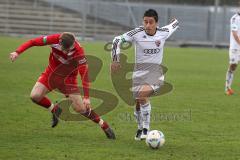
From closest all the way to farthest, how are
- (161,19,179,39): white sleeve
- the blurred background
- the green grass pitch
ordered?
the green grass pitch < (161,19,179,39): white sleeve < the blurred background

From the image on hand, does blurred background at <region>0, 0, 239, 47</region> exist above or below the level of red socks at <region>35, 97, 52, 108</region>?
below

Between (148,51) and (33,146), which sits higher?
(148,51)

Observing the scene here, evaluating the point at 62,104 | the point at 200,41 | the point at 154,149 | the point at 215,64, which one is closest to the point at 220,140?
the point at 154,149

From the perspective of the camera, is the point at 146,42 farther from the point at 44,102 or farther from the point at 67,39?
the point at 44,102

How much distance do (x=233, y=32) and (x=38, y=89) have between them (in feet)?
26.6

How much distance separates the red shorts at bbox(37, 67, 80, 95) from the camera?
38.2 feet

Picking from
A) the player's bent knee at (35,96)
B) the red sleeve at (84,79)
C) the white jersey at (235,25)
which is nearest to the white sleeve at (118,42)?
the red sleeve at (84,79)

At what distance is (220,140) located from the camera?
11.0 m

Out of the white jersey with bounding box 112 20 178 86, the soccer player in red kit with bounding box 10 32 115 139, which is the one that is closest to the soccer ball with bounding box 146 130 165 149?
the soccer player in red kit with bounding box 10 32 115 139

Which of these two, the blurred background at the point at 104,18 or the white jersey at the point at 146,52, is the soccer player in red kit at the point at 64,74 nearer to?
the white jersey at the point at 146,52

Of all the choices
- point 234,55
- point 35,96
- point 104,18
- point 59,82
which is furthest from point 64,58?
point 104,18

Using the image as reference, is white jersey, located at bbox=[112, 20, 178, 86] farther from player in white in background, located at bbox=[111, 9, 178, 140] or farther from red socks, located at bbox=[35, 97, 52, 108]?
red socks, located at bbox=[35, 97, 52, 108]

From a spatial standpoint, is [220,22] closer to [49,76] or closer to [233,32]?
[233,32]

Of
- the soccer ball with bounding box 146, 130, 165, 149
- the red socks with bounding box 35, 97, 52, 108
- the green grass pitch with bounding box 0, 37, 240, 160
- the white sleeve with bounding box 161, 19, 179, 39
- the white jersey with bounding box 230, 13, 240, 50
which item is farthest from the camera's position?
the white jersey with bounding box 230, 13, 240, 50
